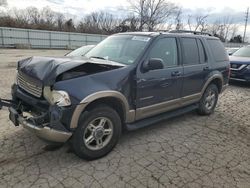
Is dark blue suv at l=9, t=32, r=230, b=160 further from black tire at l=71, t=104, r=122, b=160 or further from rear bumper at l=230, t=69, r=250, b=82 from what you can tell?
rear bumper at l=230, t=69, r=250, b=82

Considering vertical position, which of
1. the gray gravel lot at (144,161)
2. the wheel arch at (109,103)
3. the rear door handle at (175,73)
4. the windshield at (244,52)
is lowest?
the gray gravel lot at (144,161)

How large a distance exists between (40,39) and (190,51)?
28.8 m

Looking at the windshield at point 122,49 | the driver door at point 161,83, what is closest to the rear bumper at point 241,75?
the driver door at point 161,83

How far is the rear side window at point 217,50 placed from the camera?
590 centimetres

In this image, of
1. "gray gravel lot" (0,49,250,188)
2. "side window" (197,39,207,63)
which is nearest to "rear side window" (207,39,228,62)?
"side window" (197,39,207,63)

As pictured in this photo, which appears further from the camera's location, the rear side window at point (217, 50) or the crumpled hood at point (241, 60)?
the crumpled hood at point (241, 60)

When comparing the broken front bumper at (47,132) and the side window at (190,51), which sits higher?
the side window at (190,51)

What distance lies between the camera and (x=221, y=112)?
639 cm

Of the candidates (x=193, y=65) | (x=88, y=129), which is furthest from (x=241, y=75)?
(x=88, y=129)

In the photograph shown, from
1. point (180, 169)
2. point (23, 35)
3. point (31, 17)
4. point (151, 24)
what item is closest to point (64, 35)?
point (23, 35)

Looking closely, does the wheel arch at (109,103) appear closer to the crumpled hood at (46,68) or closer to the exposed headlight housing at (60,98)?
the exposed headlight housing at (60,98)

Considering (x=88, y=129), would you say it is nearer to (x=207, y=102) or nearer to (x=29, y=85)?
(x=29, y=85)

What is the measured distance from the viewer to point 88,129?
139 inches

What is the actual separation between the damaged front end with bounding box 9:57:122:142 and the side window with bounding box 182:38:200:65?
5.92ft
